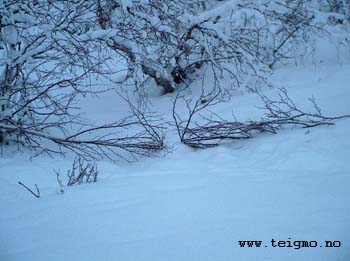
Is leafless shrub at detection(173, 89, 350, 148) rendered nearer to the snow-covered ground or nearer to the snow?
the snow

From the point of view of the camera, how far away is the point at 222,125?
507 cm

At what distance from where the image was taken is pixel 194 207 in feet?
8.60

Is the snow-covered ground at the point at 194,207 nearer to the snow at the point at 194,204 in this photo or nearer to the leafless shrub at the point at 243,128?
the snow at the point at 194,204

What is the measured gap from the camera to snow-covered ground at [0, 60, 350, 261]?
6.82ft

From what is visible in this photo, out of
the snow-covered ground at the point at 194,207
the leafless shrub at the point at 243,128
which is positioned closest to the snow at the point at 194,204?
the snow-covered ground at the point at 194,207

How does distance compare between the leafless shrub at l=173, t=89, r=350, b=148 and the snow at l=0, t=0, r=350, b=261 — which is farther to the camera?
the leafless shrub at l=173, t=89, r=350, b=148

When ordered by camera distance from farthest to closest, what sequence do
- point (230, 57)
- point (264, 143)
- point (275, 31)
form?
1. point (275, 31)
2. point (230, 57)
3. point (264, 143)

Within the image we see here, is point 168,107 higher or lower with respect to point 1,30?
lower

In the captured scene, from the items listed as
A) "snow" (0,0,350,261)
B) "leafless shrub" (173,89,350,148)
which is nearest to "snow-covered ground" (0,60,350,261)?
"snow" (0,0,350,261)

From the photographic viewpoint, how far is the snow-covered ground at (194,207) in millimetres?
2080

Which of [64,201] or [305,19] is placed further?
[305,19]

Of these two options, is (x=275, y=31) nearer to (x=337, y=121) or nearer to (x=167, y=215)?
(x=337, y=121)

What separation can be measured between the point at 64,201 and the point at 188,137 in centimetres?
264

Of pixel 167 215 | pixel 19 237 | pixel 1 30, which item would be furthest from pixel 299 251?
pixel 1 30
